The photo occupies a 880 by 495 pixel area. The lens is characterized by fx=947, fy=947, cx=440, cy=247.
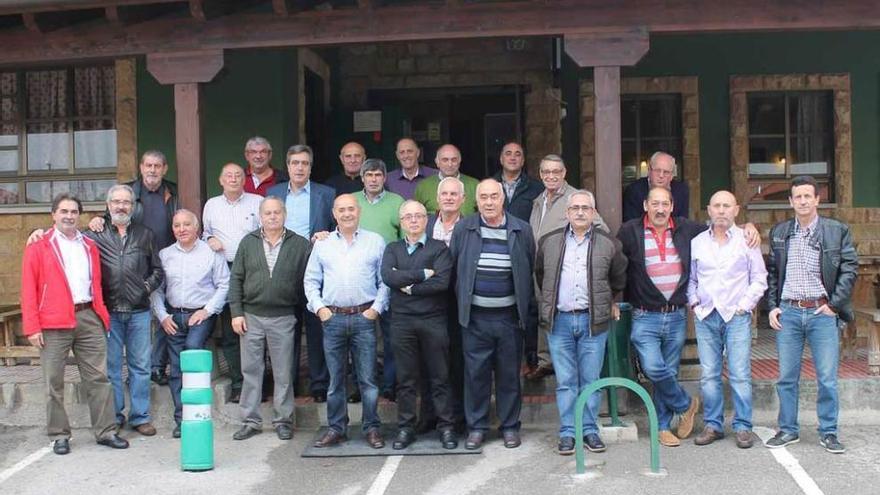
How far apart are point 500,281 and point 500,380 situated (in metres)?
0.71

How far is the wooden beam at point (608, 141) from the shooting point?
7277 millimetres

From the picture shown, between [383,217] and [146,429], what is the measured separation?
2414 mm

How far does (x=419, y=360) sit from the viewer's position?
21.8ft

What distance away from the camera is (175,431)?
284 inches

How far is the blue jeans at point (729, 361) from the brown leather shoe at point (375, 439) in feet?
7.55

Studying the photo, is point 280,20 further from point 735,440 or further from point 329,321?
point 735,440

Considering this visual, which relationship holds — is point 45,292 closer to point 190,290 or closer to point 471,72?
point 190,290

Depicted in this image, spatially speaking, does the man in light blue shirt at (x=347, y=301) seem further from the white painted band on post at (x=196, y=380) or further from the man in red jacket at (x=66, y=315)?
the man in red jacket at (x=66, y=315)

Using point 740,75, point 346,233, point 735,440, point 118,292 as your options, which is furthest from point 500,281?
point 740,75

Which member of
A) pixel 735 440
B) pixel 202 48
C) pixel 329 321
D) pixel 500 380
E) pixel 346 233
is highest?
pixel 202 48

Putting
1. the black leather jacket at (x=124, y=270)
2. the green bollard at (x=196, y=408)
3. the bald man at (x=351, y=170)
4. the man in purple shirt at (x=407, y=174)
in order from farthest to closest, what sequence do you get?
1. the bald man at (x=351, y=170)
2. the man in purple shirt at (x=407, y=174)
3. the black leather jacket at (x=124, y=270)
4. the green bollard at (x=196, y=408)

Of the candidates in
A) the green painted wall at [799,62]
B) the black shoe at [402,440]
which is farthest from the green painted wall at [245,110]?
the black shoe at [402,440]

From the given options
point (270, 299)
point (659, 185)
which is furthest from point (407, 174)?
point (659, 185)

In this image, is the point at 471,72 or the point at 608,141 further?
the point at 471,72
